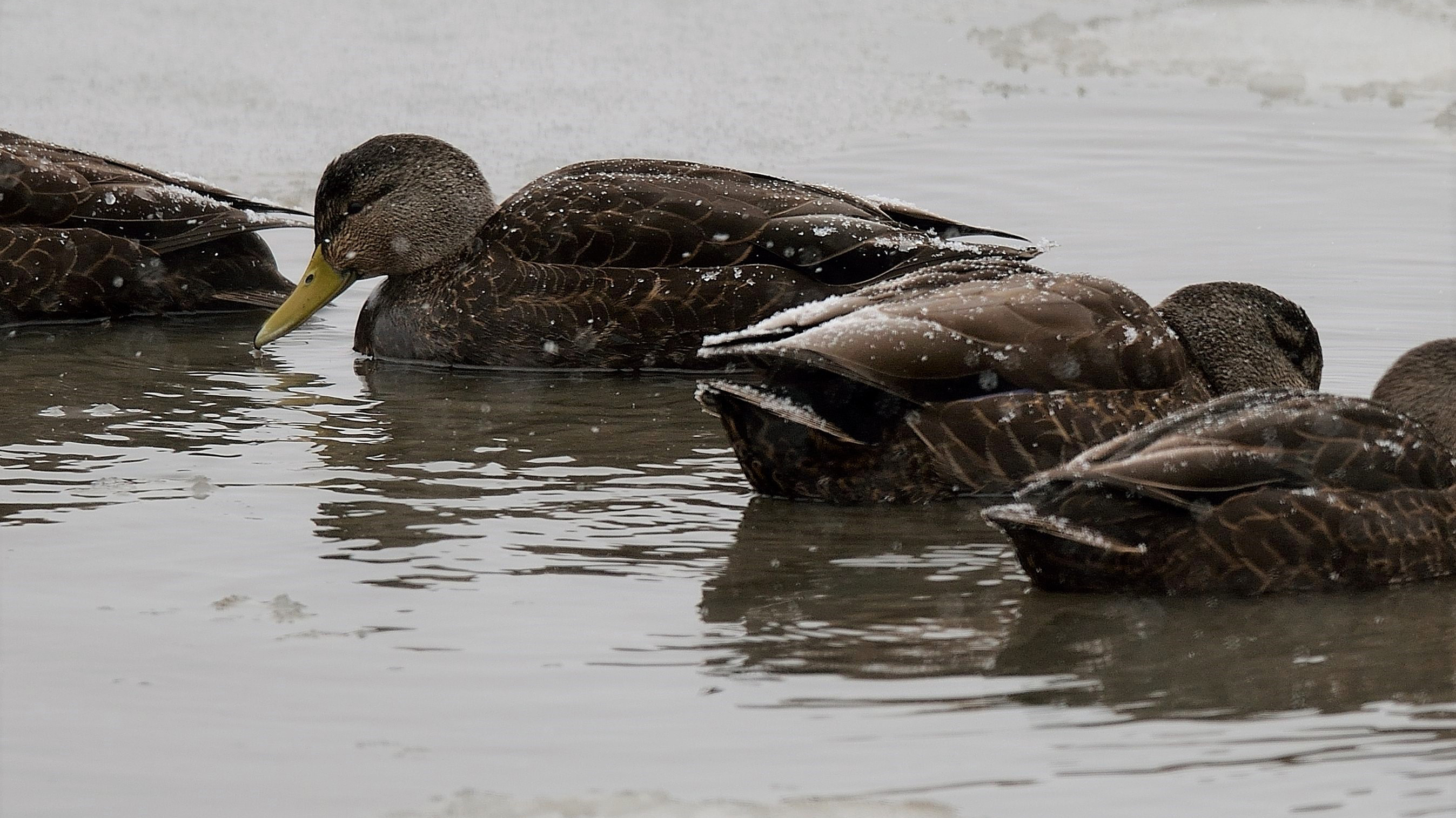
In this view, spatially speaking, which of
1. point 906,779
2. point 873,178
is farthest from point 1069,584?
point 873,178

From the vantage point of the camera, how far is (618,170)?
9203 mm

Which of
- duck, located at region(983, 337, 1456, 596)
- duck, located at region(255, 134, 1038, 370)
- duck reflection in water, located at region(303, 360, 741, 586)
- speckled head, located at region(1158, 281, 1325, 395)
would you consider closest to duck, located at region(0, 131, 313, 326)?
duck, located at region(255, 134, 1038, 370)

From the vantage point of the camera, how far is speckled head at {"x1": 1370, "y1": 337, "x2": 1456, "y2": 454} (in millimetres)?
6453

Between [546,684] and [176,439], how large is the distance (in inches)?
119

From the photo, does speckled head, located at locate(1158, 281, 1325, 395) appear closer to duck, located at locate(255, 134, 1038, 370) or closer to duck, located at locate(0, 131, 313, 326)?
duck, located at locate(255, 134, 1038, 370)

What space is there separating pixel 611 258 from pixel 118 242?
2.52m

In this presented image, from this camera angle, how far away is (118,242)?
32.4 ft

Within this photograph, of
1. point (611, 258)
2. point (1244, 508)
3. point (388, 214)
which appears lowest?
point (1244, 508)

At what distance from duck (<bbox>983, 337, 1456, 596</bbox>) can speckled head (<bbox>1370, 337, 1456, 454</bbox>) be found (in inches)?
20.5

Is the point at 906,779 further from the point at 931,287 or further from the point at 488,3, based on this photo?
the point at 488,3

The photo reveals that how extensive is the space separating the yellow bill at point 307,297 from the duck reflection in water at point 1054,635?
362 cm

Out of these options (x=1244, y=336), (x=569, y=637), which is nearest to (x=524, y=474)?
(x=569, y=637)

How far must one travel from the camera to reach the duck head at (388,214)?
9430mm

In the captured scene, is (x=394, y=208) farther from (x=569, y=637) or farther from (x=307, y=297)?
(x=569, y=637)
